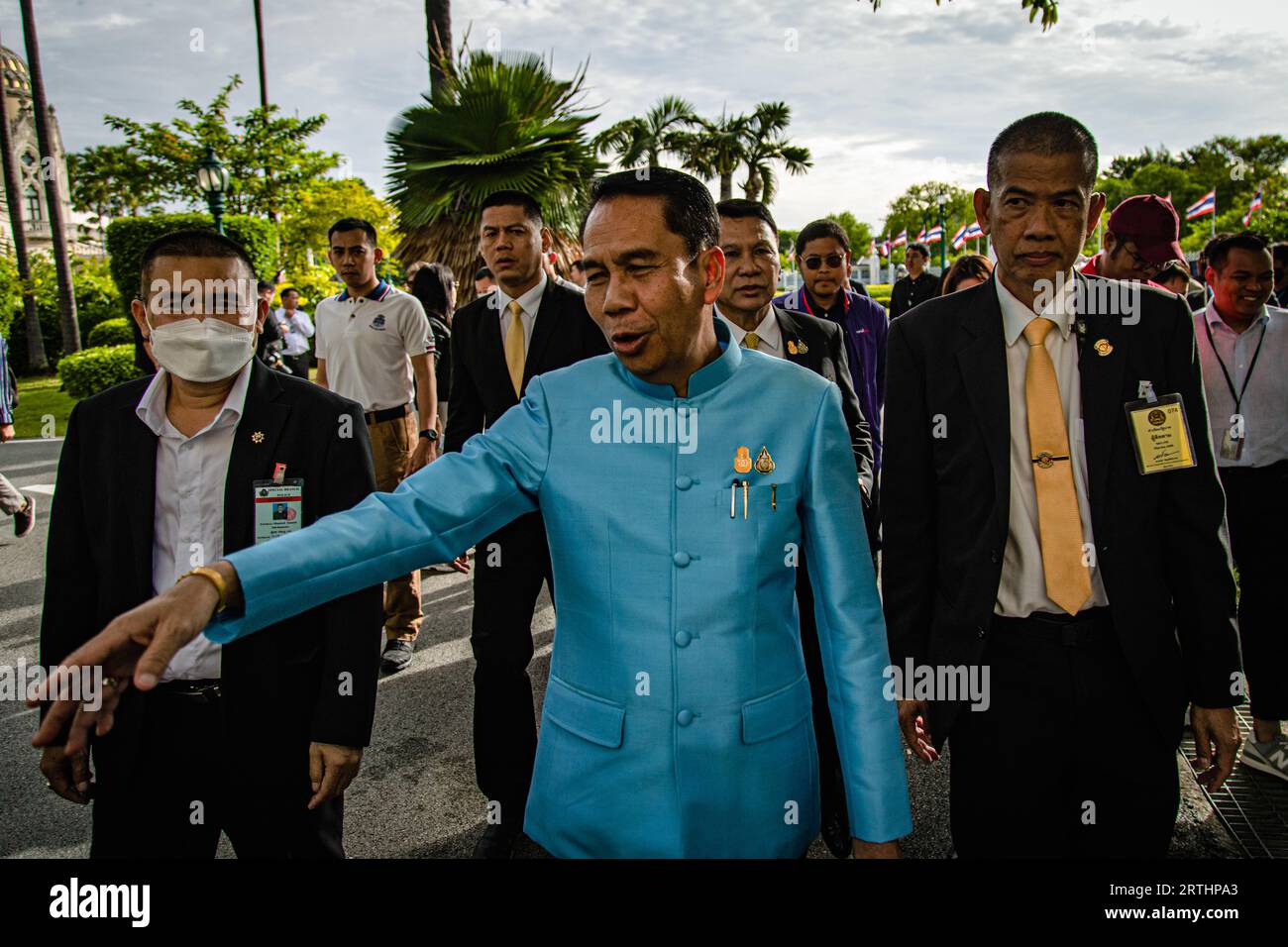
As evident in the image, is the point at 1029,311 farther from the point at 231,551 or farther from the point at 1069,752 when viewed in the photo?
the point at 231,551

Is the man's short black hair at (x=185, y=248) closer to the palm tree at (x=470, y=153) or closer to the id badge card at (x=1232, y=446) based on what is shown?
the id badge card at (x=1232, y=446)

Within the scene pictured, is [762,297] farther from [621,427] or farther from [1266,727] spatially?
[1266,727]

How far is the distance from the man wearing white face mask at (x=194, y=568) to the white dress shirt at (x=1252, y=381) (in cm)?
393

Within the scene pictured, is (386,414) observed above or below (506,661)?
above

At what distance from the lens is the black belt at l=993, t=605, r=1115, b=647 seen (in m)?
2.27

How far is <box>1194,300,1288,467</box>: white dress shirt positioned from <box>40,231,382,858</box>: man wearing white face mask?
3926 mm

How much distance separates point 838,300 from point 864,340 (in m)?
0.28

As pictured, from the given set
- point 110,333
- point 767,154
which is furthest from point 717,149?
point 110,333

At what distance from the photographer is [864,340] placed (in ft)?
17.4

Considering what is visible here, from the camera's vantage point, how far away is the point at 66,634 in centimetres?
237

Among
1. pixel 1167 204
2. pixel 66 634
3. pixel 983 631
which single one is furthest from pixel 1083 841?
pixel 1167 204

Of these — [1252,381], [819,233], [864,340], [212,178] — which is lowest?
[1252,381]

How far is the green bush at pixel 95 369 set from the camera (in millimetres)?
17500
